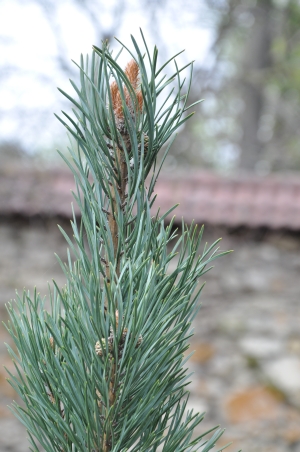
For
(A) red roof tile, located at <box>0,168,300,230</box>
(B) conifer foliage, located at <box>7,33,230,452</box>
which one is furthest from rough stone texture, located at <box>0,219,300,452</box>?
(B) conifer foliage, located at <box>7,33,230,452</box>

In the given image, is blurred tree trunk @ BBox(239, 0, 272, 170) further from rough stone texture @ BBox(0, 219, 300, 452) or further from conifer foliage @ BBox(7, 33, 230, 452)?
conifer foliage @ BBox(7, 33, 230, 452)

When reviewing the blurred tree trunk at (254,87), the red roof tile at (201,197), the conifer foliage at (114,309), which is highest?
the blurred tree trunk at (254,87)

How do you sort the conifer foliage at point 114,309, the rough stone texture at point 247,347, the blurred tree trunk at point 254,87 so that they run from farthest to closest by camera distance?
1. the blurred tree trunk at point 254,87
2. the rough stone texture at point 247,347
3. the conifer foliage at point 114,309

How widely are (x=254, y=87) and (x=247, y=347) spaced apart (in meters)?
3.98

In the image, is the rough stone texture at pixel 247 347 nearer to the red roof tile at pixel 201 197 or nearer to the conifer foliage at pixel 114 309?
the red roof tile at pixel 201 197

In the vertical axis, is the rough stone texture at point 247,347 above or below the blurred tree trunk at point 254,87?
below

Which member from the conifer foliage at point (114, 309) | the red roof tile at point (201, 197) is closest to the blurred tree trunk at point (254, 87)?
the red roof tile at point (201, 197)

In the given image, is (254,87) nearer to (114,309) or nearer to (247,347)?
(247,347)

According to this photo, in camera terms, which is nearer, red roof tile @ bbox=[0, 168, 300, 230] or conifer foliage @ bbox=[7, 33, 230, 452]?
conifer foliage @ bbox=[7, 33, 230, 452]

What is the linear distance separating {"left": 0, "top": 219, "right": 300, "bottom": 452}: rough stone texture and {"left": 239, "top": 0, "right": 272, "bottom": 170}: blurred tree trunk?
3083mm

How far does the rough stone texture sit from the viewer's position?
213 centimetres

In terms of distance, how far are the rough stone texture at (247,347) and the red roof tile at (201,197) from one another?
115mm

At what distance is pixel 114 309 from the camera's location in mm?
489

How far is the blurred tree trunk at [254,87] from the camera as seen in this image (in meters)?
5.18
